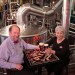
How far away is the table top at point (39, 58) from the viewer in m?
2.14


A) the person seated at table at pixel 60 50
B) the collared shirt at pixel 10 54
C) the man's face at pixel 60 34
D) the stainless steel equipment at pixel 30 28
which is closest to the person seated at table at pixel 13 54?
the collared shirt at pixel 10 54

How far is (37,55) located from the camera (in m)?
2.34

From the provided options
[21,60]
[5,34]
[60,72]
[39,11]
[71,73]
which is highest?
[39,11]

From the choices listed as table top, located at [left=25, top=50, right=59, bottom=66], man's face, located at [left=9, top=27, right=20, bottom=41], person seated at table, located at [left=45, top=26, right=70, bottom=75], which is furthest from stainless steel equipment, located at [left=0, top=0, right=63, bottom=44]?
man's face, located at [left=9, top=27, right=20, bottom=41]

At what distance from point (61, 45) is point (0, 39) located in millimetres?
1202

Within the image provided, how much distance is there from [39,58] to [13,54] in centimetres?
32

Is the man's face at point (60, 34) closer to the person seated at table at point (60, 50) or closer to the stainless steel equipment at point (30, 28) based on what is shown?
the person seated at table at point (60, 50)

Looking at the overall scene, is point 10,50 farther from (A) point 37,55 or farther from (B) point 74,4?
(B) point 74,4

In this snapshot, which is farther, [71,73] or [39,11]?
[39,11]

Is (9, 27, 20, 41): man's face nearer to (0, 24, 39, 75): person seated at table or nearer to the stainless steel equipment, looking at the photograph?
(0, 24, 39, 75): person seated at table

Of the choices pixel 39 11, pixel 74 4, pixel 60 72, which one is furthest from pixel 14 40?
pixel 74 4

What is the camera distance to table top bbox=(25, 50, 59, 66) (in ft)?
7.02

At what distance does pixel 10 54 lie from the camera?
7.47 feet

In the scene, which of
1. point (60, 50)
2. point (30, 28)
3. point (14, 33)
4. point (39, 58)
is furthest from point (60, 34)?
point (30, 28)
